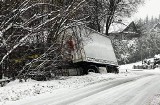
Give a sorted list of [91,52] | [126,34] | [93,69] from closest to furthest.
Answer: [91,52]
[93,69]
[126,34]

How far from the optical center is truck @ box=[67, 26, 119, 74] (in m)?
23.7

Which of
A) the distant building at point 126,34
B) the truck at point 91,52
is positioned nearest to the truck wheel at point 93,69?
the truck at point 91,52

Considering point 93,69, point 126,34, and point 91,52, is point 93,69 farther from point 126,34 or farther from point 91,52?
point 126,34

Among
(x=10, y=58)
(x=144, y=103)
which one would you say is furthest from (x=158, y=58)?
(x=144, y=103)

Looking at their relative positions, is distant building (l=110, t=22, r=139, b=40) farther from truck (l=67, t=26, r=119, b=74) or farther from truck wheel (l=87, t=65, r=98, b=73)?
truck wheel (l=87, t=65, r=98, b=73)

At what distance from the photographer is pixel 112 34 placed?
160 ft

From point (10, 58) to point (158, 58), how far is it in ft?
155

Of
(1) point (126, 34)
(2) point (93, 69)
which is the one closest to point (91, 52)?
(2) point (93, 69)

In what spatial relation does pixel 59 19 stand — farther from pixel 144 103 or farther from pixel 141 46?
pixel 141 46

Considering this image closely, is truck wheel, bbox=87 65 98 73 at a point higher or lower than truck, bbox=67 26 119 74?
lower

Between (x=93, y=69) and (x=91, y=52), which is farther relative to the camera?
(x=93, y=69)

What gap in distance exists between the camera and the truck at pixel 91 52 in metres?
23.7

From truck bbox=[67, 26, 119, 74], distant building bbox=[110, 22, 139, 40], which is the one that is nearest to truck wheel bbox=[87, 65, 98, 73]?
truck bbox=[67, 26, 119, 74]

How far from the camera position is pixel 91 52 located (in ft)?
82.5
